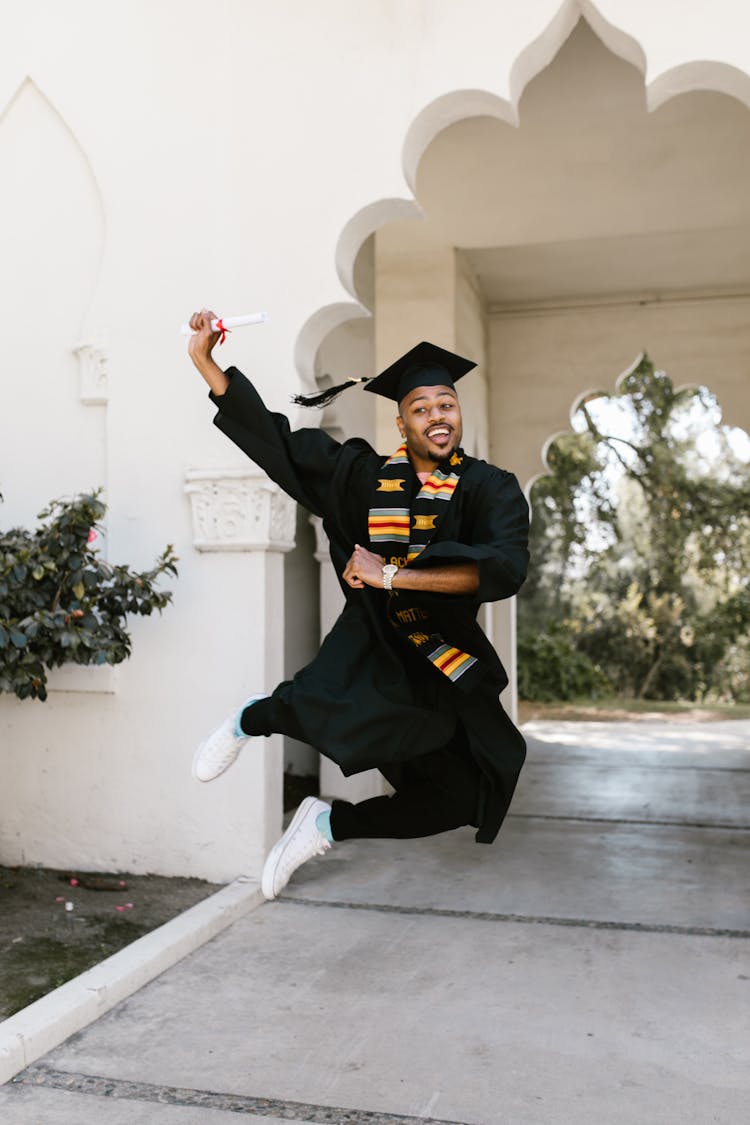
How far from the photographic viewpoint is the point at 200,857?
540cm

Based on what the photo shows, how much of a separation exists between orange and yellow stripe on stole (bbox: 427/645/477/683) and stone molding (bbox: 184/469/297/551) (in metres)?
2.10

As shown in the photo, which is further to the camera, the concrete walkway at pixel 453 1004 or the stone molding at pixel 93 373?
the stone molding at pixel 93 373

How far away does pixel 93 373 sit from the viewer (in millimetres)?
5652

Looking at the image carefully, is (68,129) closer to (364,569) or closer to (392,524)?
(392,524)

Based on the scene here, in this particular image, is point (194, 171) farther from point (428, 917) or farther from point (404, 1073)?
point (404, 1073)

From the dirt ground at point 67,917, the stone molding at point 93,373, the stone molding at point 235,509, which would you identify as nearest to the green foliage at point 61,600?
the stone molding at point 235,509

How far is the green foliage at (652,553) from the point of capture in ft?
54.8

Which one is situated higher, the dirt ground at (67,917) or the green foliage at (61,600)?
the green foliage at (61,600)

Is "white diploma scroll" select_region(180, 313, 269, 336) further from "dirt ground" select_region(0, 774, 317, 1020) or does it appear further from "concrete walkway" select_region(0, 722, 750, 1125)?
"dirt ground" select_region(0, 774, 317, 1020)

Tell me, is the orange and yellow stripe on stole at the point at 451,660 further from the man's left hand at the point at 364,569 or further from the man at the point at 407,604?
the man's left hand at the point at 364,569

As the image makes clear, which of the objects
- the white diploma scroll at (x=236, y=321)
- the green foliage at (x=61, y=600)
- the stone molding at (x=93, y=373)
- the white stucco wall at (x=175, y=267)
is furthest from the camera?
the stone molding at (x=93, y=373)

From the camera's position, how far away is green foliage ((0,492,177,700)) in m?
4.76

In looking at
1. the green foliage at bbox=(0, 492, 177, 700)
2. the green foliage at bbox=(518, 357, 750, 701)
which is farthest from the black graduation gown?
the green foliage at bbox=(518, 357, 750, 701)

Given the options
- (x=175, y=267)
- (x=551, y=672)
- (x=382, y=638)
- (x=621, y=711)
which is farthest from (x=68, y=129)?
(x=551, y=672)
